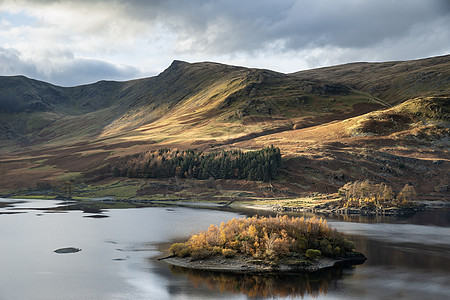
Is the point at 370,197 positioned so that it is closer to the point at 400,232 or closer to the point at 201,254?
the point at 400,232

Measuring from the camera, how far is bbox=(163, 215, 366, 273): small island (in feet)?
245

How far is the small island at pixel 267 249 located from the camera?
74.8 meters

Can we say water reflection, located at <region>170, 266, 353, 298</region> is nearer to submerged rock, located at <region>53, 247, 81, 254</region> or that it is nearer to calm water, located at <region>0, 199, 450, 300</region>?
calm water, located at <region>0, 199, 450, 300</region>

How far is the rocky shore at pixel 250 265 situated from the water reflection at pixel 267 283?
69.1 inches

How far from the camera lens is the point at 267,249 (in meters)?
76.4

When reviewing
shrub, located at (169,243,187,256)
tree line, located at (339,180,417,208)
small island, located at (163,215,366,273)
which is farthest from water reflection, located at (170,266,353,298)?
tree line, located at (339,180,417,208)

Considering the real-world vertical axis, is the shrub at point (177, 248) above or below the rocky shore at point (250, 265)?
above

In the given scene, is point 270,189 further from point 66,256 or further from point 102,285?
point 102,285

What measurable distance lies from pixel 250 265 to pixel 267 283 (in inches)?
289

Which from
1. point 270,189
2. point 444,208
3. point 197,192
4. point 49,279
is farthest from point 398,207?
point 49,279

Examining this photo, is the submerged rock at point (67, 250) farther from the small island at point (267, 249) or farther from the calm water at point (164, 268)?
the small island at point (267, 249)

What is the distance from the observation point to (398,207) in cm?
15650

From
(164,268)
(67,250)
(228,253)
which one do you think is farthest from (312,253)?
(67,250)

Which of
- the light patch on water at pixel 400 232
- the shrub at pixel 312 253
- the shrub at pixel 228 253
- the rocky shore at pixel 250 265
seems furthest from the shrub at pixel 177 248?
the light patch on water at pixel 400 232
